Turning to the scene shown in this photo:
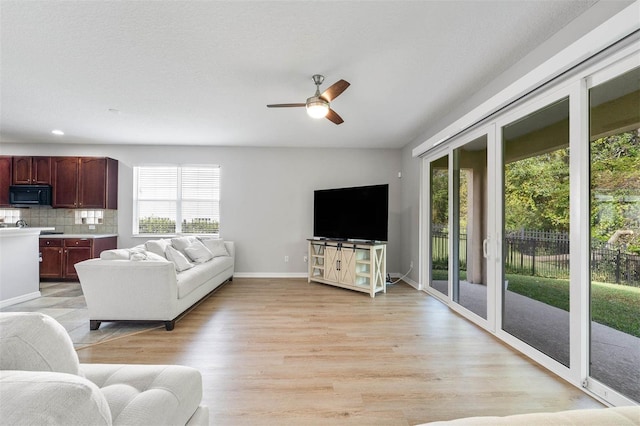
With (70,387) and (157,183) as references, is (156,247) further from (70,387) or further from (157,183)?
(70,387)

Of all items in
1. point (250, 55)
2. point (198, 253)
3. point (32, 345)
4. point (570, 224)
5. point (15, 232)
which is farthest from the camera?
point (198, 253)

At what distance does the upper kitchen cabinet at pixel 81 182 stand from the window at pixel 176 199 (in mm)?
492

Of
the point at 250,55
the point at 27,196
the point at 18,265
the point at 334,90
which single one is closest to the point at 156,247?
the point at 18,265

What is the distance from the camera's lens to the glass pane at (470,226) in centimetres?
330

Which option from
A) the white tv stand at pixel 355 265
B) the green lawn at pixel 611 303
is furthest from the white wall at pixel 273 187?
the green lawn at pixel 611 303

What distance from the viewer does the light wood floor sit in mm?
1717

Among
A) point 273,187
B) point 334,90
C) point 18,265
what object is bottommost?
point 18,265

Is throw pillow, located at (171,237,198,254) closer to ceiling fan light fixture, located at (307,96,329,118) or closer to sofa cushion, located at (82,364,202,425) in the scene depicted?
ceiling fan light fixture, located at (307,96,329,118)

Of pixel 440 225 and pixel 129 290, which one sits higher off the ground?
pixel 440 225

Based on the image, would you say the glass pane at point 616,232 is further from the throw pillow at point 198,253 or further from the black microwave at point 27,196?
the black microwave at point 27,196

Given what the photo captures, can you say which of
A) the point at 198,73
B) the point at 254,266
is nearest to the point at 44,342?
the point at 198,73

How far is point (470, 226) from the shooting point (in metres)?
3.52

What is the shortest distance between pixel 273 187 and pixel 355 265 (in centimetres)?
233

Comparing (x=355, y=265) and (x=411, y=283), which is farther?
(x=411, y=283)
